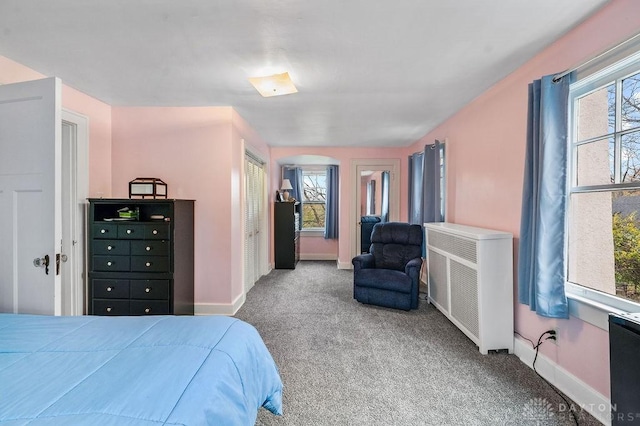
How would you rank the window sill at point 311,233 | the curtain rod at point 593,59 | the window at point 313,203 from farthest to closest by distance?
the window at point 313,203 → the window sill at point 311,233 → the curtain rod at point 593,59

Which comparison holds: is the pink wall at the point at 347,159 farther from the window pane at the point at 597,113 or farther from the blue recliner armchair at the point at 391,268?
the window pane at the point at 597,113

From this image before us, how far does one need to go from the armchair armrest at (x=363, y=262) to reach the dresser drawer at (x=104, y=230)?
2657 mm

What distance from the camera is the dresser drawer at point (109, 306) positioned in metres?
2.84

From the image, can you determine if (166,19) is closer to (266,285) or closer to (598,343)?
(598,343)

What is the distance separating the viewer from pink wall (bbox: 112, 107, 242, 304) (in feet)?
10.8

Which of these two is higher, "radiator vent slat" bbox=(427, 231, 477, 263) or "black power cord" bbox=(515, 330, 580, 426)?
"radiator vent slat" bbox=(427, 231, 477, 263)

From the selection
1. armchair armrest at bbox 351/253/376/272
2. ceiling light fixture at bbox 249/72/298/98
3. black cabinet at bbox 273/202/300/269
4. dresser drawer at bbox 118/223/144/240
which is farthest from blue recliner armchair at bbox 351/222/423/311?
dresser drawer at bbox 118/223/144/240

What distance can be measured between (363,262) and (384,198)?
2.65 m

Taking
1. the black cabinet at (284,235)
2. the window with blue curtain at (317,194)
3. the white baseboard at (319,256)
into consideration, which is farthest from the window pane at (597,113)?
the white baseboard at (319,256)

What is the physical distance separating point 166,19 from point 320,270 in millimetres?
4521

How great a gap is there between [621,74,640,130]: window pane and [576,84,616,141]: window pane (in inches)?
2.2

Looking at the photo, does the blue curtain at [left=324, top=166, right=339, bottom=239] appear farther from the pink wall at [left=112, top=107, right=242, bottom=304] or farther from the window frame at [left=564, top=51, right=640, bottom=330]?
the window frame at [left=564, top=51, right=640, bottom=330]

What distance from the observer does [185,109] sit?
328 centimetres

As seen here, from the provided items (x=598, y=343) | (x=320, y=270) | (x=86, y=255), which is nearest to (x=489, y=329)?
(x=598, y=343)
